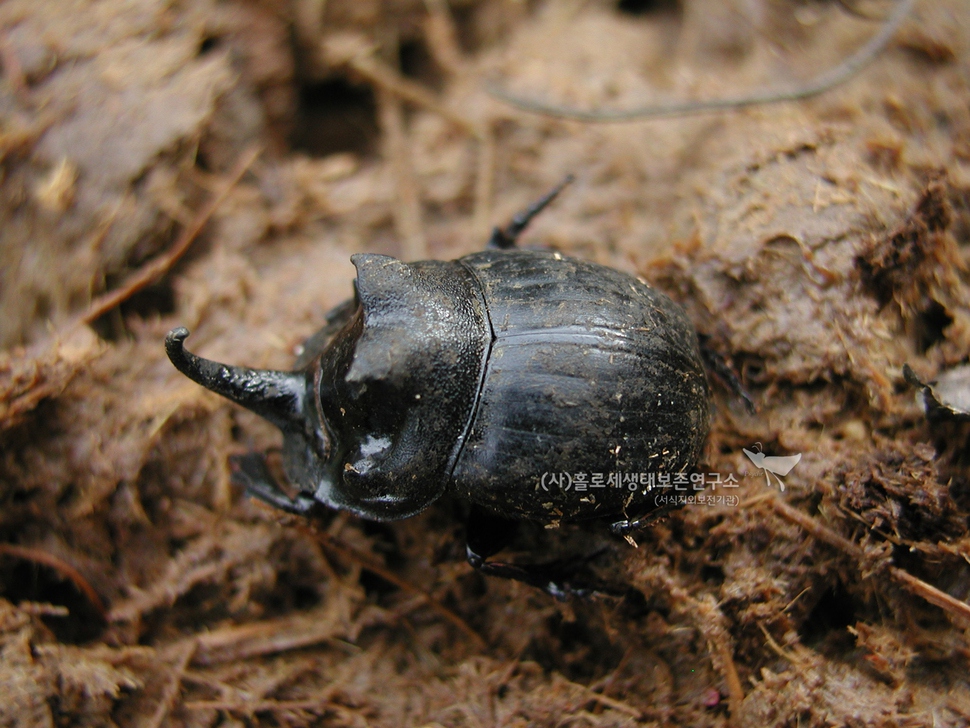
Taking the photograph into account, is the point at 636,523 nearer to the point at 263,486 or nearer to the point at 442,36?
the point at 263,486

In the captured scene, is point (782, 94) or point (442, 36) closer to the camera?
point (782, 94)

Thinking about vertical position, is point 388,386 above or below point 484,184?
above

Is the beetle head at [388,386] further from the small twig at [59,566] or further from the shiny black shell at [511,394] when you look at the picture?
the small twig at [59,566]

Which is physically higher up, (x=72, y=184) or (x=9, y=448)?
(x=72, y=184)

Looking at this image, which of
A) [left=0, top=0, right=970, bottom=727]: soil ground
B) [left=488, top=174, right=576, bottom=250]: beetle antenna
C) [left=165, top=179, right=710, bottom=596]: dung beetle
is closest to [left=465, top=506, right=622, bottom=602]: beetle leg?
[left=165, top=179, right=710, bottom=596]: dung beetle

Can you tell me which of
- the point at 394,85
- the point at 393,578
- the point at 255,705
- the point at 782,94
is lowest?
the point at 255,705

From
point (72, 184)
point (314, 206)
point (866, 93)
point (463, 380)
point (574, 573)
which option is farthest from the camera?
point (314, 206)

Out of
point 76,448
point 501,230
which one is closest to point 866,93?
point 501,230

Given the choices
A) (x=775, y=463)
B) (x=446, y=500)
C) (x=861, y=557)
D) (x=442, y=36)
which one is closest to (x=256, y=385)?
(x=446, y=500)

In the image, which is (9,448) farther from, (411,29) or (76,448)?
(411,29)
